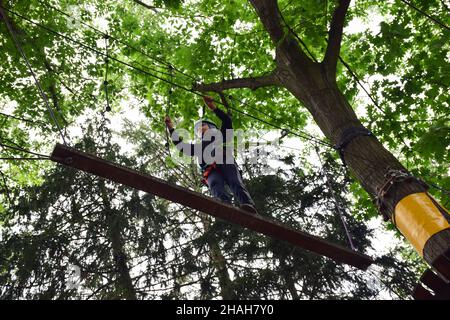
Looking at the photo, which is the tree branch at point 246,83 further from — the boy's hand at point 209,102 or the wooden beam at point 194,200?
the wooden beam at point 194,200

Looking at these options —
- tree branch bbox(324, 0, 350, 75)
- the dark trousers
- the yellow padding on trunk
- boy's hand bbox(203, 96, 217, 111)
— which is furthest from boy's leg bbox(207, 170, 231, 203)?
the yellow padding on trunk

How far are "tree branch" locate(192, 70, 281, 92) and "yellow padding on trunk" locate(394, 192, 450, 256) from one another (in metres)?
2.37

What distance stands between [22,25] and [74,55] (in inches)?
45.5

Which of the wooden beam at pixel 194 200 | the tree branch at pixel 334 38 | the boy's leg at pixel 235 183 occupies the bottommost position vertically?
the wooden beam at pixel 194 200

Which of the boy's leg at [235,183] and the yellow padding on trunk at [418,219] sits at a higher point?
the boy's leg at [235,183]

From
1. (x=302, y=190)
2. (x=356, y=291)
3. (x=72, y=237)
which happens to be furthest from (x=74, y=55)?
(x=356, y=291)

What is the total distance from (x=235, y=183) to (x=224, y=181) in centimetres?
32

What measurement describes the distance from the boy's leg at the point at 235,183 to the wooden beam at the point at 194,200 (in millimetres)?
750

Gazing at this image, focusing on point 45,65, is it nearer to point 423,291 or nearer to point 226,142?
point 226,142

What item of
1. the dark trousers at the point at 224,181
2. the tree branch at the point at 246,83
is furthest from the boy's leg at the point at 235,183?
the tree branch at the point at 246,83

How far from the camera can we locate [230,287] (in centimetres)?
701

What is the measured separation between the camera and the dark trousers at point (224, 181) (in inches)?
193

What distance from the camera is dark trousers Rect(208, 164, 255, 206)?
491cm

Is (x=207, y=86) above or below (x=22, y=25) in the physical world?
below
